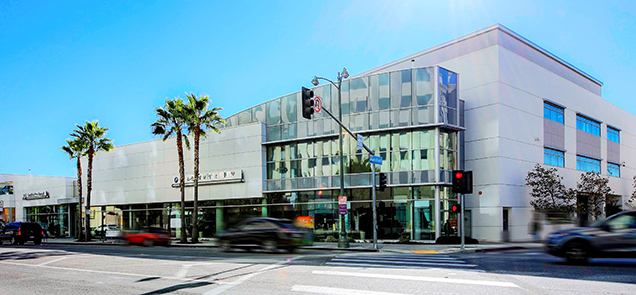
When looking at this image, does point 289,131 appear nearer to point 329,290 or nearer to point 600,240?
point 600,240

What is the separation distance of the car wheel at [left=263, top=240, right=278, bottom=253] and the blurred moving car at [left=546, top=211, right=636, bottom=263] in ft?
35.0

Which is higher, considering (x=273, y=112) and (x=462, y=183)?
(x=273, y=112)

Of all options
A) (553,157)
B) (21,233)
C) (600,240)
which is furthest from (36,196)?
(600,240)

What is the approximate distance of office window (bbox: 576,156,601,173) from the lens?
4314 centimetres

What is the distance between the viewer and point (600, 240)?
44.8 ft

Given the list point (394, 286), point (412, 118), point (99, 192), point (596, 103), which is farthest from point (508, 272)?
point (99, 192)

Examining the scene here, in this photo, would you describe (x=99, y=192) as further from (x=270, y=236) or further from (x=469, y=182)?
(x=469, y=182)

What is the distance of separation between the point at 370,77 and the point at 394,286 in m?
24.9

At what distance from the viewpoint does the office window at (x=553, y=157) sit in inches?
1532

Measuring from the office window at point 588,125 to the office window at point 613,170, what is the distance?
4.07 metres

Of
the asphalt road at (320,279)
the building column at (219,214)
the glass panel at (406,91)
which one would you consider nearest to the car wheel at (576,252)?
the asphalt road at (320,279)

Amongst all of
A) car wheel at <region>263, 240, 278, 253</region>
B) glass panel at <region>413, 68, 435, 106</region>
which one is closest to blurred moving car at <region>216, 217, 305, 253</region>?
car wheel at <region>263, 240, 278, 253</region>

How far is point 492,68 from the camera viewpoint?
114ft

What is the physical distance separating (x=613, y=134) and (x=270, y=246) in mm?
42964
